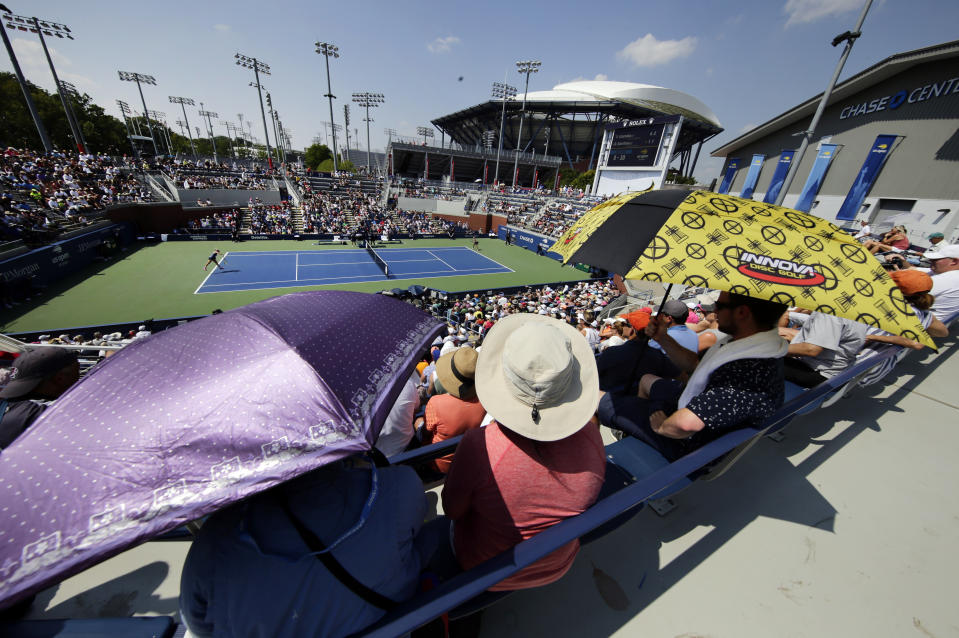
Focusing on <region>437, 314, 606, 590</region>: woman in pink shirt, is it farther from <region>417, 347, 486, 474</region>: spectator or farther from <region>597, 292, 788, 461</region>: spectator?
<region>417, 347, 486, 474</region>: spectator

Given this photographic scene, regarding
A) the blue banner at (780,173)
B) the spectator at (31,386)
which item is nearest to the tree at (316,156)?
the blue banner at (780,173)

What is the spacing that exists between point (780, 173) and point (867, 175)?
6.70 meters

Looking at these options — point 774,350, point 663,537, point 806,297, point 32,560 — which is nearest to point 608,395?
point 663,537

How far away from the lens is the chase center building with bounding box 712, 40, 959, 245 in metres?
16.8

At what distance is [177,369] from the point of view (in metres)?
1.40

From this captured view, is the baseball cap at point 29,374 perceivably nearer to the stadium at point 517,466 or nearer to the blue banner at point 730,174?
the stadium at point 517,466

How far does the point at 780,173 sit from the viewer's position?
25.5m

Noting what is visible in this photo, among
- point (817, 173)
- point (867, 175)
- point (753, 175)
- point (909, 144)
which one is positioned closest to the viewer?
point (909, 144)

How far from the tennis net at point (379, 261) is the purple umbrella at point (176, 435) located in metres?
21.4

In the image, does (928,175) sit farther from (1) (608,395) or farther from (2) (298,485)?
(2) (298,485)

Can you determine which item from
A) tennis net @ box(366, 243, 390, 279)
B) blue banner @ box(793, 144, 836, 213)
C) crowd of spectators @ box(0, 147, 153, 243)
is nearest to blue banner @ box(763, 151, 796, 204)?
blue banner @ box(793, 144, 836, 213)

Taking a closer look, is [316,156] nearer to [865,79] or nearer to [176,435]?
[865,79]

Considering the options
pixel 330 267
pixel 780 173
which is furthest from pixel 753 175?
pixel 330 267

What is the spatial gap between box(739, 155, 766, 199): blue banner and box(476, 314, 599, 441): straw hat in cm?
3679
